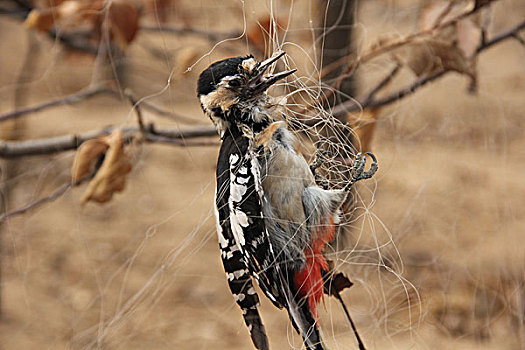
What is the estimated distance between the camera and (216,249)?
4441 millimetres

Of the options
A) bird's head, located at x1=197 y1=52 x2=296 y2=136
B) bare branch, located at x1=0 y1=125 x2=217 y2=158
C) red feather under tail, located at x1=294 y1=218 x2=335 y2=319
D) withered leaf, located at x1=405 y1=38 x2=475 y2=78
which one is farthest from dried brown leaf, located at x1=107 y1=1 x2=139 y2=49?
red feather under tail, located at x1=294 y1=218 x2=335 y2=319

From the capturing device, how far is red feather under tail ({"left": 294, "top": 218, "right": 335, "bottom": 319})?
1.41m

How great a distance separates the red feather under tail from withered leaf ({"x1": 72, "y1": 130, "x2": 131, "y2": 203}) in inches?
25.6

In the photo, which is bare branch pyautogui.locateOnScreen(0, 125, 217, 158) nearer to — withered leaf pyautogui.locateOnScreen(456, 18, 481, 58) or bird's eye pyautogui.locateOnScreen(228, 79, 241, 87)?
bird's eye pyautogui.locateOnScreen(228, 79, 241, 87)

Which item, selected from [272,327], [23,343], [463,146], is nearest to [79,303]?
[23,343]

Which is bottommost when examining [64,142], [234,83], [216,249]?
[216,249]

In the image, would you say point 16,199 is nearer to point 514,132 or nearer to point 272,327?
point 272,327

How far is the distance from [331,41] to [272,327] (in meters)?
1.96

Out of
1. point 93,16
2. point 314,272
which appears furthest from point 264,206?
point 93,16

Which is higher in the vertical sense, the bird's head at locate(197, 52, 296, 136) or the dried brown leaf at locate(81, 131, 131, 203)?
the bird's head at locate(197, 52, 296, 136)

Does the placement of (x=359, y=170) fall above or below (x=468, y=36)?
below

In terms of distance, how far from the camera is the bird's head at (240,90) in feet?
4.47

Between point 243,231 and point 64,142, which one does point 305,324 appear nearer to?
point 243,231

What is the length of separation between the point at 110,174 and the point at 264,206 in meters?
0.54
